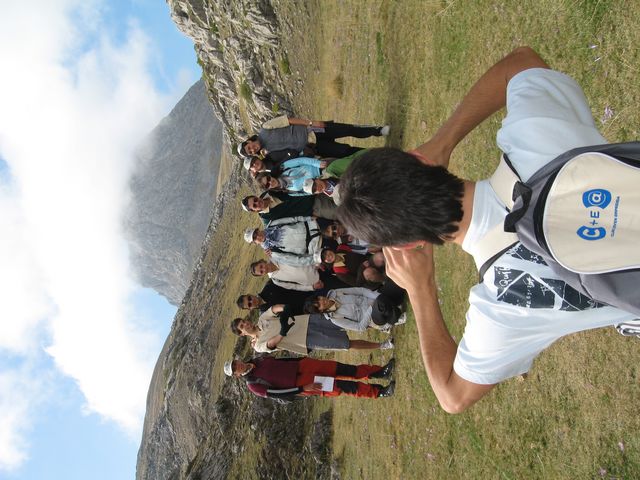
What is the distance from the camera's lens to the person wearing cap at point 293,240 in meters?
8.58

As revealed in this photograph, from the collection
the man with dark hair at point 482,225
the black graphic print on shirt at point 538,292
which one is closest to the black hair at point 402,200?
the man with dark hair at point 482,225

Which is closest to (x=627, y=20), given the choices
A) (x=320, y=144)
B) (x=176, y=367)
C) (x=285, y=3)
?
(x=320, y=144)

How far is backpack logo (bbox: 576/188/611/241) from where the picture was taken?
5.86 feet

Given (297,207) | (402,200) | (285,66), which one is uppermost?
(285,66)

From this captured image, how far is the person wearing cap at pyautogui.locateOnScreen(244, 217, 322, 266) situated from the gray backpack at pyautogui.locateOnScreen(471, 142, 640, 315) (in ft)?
21.8

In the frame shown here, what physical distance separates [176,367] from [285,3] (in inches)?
953

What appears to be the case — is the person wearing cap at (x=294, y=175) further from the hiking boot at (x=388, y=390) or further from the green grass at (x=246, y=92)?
the green grass at (x=246, y=92)

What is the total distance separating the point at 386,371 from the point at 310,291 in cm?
217

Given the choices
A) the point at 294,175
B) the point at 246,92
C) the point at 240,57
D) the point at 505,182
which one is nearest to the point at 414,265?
the point at 505,182

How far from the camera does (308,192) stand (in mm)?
9125

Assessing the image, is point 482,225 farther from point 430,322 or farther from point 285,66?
point 285,66

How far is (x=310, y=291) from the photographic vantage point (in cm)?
926

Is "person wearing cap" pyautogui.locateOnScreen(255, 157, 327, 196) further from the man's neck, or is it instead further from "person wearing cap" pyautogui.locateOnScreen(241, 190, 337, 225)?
the man's neck

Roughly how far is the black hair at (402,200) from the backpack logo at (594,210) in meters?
0.73
